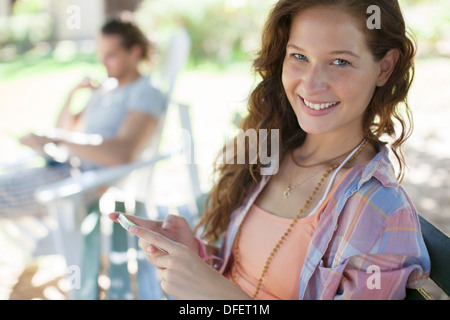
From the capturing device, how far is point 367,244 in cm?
107

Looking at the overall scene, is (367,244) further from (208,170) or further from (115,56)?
(115,56)

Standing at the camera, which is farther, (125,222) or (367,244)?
(125,222)

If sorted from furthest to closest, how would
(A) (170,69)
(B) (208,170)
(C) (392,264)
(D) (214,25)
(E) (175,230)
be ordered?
(D) (214,25)
(A) (170,69)
(B) (208,170)
(E) (175,230)
(C) (392,264)

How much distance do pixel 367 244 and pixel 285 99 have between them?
0.57 metres

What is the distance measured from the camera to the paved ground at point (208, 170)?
2.65 metres

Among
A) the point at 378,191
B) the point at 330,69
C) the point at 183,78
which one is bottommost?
the point at 183,78

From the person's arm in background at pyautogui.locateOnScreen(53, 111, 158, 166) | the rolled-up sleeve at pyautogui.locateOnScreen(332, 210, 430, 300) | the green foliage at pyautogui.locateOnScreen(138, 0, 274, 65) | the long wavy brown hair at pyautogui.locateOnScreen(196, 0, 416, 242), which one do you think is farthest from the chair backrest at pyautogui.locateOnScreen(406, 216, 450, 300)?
the green foliage at pyautogui.locateOnScreen(138, 0, 274, 65)

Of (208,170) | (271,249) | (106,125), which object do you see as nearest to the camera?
(271,249)

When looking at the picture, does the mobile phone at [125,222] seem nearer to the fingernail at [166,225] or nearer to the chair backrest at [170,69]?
the fingernail at [166,225]

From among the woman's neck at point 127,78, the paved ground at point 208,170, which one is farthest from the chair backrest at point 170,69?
the paved ground at point 208,170

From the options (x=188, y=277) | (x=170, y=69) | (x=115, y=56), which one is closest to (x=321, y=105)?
(x=188, y=277)

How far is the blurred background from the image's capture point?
298cm

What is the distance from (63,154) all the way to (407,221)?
2235mm

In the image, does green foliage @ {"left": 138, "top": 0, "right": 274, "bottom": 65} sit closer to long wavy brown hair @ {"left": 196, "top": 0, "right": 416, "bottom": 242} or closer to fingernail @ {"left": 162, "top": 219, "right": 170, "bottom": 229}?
long wavy brown hair @ {"left": 196, "top": 0, "right": 416, "bottom": 242}
